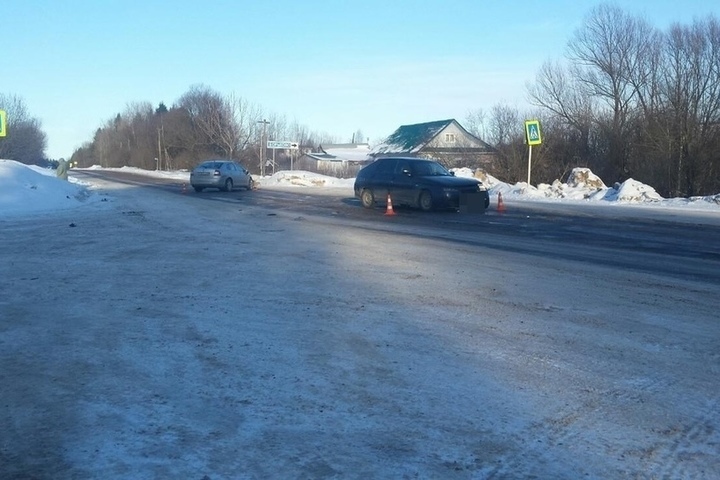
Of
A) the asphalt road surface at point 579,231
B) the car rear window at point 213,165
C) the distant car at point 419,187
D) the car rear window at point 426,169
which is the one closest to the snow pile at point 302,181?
the car rear window at point 213,165

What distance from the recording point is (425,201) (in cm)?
2280

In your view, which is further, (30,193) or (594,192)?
(594,192)

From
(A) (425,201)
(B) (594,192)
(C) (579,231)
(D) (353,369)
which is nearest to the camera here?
(D) (353,369)

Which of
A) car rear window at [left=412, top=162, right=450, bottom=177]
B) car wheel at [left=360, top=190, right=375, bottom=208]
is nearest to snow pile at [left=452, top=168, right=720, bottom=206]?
car rear window at [left=412, top=162, right=450, bottom=177]

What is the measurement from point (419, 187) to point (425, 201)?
0.47 m

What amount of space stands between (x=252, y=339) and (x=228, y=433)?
2.26 m

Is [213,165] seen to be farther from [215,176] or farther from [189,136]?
[189,136]

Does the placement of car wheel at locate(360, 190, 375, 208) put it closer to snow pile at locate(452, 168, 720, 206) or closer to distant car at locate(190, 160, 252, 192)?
snow pile at locate(452, 168, 720, 206)

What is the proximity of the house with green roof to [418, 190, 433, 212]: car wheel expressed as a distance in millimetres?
22411

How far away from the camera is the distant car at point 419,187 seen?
73.9ft

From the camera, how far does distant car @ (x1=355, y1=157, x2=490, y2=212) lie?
2253cm

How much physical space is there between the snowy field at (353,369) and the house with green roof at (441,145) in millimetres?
35757

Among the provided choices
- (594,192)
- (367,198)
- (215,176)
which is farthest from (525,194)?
(215,176)

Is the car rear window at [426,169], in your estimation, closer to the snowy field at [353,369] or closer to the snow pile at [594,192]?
the snow pile at [594,192]
